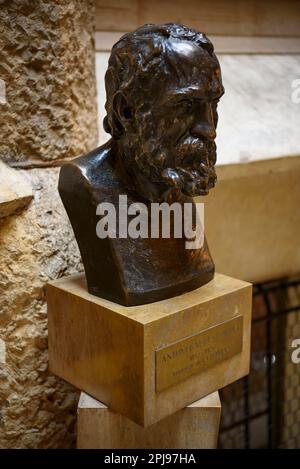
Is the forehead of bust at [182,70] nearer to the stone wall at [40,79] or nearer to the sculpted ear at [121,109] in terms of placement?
the sculpted ear at [121,109]

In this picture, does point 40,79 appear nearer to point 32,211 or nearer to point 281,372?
point 32,211

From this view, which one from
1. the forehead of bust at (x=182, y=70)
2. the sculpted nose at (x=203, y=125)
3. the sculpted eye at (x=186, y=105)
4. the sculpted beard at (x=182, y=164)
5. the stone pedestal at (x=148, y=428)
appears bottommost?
the stone pedestal at (x=148, y=428)

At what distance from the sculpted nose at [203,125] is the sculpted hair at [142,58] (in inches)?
4.7

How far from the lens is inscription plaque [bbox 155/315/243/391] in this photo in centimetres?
121

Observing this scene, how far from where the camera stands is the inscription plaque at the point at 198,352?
3.98ft

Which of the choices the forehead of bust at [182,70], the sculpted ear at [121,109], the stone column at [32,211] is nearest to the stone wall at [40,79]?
the stone column at [32,211]

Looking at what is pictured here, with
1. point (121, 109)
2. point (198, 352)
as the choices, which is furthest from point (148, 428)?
point (121, 109)

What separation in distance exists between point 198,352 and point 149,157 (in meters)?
0.48

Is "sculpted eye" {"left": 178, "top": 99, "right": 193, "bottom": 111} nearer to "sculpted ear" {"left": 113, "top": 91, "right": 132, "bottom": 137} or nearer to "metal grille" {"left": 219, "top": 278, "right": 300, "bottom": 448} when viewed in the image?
"sculpted ear" {"left": 113, "top": 91, "right": 132, "bottom": 137}

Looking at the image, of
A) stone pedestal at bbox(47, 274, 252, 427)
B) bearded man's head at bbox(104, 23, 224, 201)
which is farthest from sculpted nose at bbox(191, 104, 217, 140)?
stone pedestal at bbox(47, 274, 252, 427)

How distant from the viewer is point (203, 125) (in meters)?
1.16

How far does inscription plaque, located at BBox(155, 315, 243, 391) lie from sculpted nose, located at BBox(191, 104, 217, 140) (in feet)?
1.54

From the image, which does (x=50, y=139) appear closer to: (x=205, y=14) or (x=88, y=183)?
(x=88, y=183)

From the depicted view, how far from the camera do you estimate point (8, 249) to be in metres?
1.45
